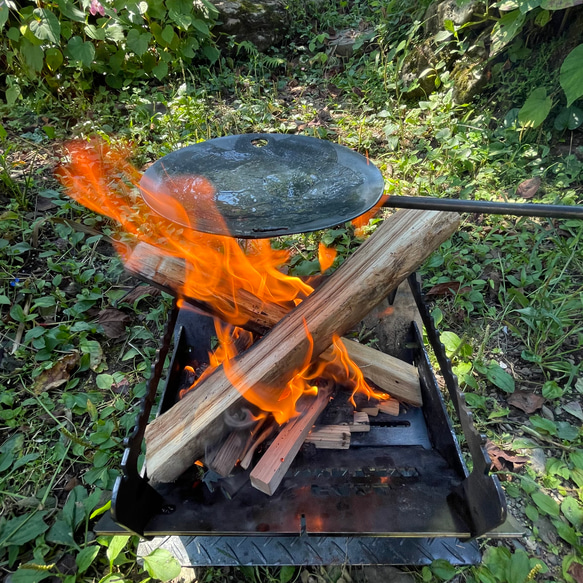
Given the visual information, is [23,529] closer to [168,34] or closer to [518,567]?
[518,567]

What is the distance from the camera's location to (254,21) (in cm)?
454

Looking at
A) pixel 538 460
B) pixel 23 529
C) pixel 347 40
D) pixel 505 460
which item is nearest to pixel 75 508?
pixel 23 529

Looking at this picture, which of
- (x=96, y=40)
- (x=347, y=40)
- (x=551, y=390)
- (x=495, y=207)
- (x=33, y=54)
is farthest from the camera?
(x=347, y=40)

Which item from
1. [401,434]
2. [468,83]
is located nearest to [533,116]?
[468,83]

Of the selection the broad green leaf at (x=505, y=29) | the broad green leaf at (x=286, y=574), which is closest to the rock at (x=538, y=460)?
the broad green leaf at (x=286, y=574)

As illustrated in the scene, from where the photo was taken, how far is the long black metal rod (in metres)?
0.98

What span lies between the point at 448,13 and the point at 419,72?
50 centimetres

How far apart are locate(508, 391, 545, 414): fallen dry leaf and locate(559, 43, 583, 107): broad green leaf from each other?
5.88 feet

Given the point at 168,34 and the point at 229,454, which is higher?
the point at 168,34

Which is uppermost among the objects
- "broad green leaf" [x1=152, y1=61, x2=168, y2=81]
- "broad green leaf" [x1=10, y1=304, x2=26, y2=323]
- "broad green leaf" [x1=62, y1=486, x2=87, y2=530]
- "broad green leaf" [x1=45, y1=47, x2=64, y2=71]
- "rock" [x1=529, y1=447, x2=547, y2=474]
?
"broad green leaf" [x1=45, y1=47, x2=64, y2=71]

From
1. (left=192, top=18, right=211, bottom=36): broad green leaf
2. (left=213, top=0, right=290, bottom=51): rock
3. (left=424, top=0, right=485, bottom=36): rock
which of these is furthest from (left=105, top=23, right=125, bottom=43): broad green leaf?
(left=424, top=0, right=485, bottom=36): rock

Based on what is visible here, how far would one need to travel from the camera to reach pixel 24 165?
3.22m

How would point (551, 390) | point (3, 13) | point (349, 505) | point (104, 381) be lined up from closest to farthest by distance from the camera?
point (349, 505) → point (551, 390) → point (104, 381) → point (3, 13)

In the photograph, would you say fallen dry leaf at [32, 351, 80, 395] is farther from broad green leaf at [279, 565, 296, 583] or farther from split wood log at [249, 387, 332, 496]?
broad green leaf at [279, 565, 296, 583]
